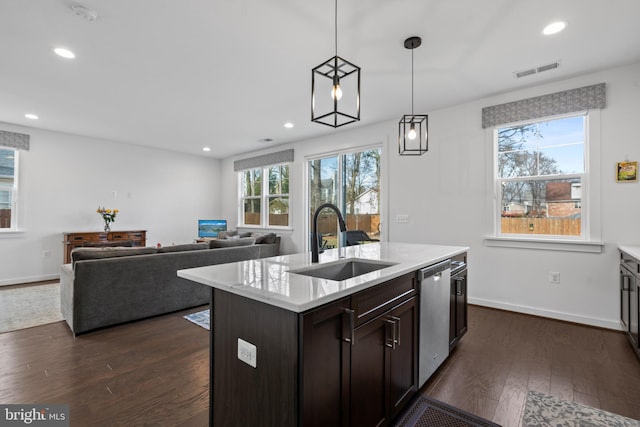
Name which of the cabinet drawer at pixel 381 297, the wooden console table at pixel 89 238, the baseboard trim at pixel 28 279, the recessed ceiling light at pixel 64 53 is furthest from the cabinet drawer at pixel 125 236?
the cabinet drawer at pixel 381 297

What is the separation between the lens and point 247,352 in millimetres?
1280

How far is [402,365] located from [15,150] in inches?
266

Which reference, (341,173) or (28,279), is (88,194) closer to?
(28,279)

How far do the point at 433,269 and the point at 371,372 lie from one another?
0.88m

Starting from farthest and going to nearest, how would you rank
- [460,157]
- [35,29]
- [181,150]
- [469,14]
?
1. [181,150]
2. [460,157]
3. [35,29]
4. [469,14]

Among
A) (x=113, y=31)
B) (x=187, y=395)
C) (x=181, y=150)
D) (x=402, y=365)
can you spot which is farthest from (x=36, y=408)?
(x=181, y=150)

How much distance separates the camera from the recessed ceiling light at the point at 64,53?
2.69 m

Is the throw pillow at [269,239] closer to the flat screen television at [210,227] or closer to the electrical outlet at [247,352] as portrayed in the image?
the flat screen television at [210,227]

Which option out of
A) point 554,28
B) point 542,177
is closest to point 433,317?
point 554,28

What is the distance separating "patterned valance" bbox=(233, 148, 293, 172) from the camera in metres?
6.20

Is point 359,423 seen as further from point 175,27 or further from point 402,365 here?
point 175,27

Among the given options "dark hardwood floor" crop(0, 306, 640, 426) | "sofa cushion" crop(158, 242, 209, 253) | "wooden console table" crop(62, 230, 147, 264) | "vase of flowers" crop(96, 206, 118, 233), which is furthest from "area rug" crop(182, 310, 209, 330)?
"vase of flowers" crop(96, 206, 118, 233)

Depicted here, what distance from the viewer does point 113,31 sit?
244 cm

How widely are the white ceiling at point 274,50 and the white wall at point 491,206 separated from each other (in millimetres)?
333
